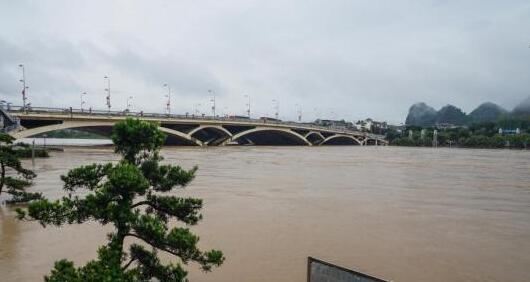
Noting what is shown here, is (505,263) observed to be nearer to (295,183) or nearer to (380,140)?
(295,183)

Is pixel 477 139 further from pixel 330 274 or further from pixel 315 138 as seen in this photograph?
pixel 330 274

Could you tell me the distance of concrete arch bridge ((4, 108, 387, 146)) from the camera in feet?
184

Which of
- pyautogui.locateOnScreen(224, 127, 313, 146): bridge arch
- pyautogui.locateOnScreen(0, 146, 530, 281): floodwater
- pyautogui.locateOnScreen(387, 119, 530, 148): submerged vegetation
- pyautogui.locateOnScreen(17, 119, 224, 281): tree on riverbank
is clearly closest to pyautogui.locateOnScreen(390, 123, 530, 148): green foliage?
pyautogui.locateOnScreen(387, 119, 530, 148): submerged vegetation

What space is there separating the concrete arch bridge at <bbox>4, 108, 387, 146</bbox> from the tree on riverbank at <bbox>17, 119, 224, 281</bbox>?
17.5 ft

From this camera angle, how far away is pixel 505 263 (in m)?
11.9

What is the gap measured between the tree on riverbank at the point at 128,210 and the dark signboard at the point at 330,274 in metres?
1.52

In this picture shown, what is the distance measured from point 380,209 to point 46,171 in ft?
82.5

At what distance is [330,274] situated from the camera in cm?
688

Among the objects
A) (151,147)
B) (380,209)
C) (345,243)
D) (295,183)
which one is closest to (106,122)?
(295,183)

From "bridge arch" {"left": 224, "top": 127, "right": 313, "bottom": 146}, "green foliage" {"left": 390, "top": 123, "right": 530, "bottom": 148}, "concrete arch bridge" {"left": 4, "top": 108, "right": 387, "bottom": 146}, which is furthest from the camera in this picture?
"green foliage" {"left": 390, "top": 123, "right": 530, "bottom": 148}

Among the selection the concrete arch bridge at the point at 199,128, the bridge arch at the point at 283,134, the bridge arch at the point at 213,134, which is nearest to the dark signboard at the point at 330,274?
the concrete arch bridge at the point at 199,128

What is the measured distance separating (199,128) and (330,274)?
77734 mm

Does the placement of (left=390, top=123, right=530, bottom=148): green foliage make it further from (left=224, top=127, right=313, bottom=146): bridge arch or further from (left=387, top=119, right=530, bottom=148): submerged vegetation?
(left=224, top=127, right=313, bottom=146): bridge arch

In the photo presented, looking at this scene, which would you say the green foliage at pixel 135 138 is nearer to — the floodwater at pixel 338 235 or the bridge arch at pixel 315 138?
the floodwater at pixel 338 235
